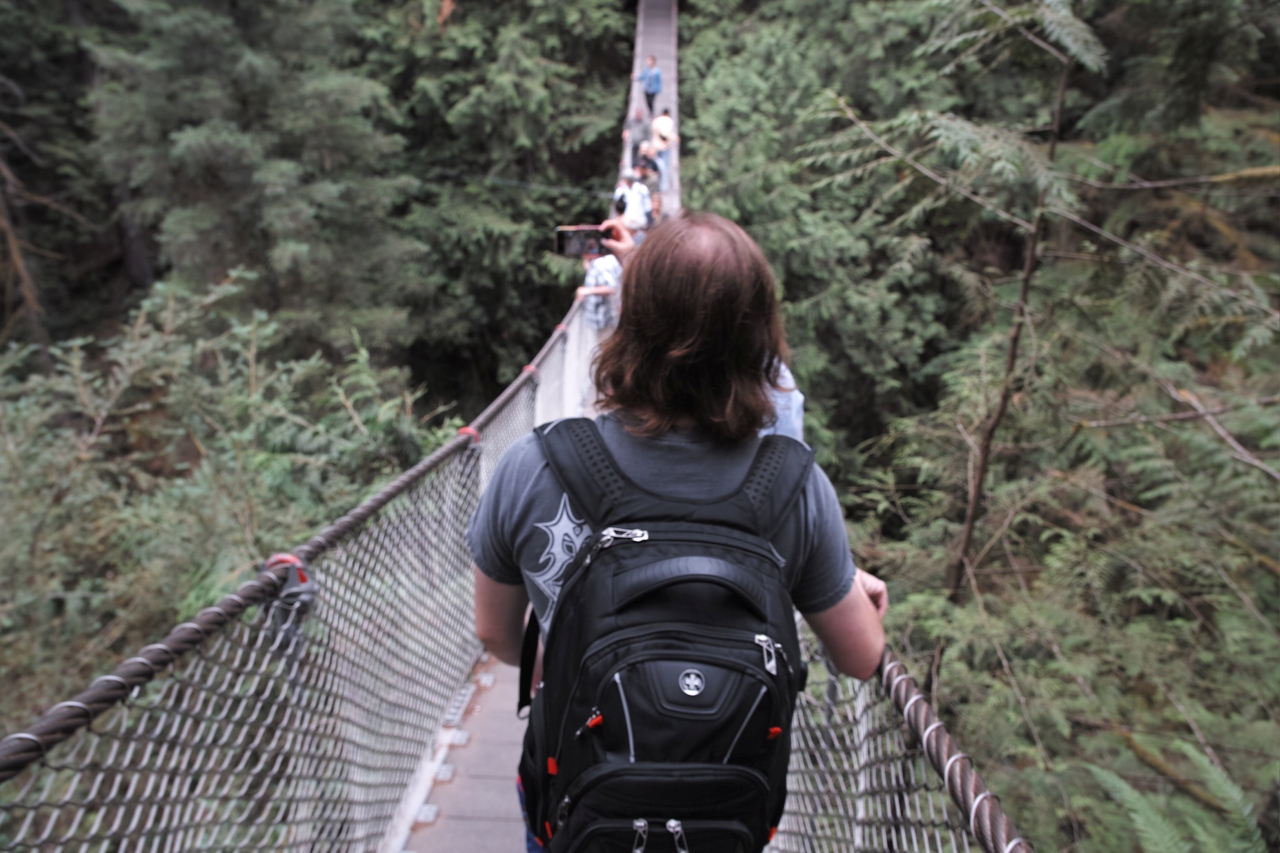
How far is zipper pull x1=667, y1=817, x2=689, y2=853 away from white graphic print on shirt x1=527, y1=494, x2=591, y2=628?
29cm

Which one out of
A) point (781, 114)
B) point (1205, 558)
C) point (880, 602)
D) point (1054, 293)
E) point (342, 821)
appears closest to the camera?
point (880, 602)

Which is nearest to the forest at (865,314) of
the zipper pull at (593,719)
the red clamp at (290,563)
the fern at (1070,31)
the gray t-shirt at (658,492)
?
the fern at (1070,31)

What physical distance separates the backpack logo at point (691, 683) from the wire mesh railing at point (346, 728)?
349 mm

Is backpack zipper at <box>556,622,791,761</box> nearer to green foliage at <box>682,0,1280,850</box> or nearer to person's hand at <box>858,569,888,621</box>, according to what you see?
person's hand at <box>858,569,888,621</box>

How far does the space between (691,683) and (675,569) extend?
13 cm

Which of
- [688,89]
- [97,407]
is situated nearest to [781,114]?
[688,89]

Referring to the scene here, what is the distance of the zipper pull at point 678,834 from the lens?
2.81 feet

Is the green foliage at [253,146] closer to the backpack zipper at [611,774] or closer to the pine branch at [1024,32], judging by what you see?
the pine branch at [1024,32]

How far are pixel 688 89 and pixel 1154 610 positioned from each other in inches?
403

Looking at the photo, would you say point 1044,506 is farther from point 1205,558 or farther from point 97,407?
point 97,407

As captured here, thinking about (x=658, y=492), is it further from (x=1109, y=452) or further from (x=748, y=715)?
(x=1109, y=452)

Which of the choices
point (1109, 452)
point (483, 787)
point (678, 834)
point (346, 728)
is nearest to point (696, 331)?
point (678, 834)

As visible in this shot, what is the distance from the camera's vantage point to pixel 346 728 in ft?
6.02

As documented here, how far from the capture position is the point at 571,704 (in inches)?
35.2
